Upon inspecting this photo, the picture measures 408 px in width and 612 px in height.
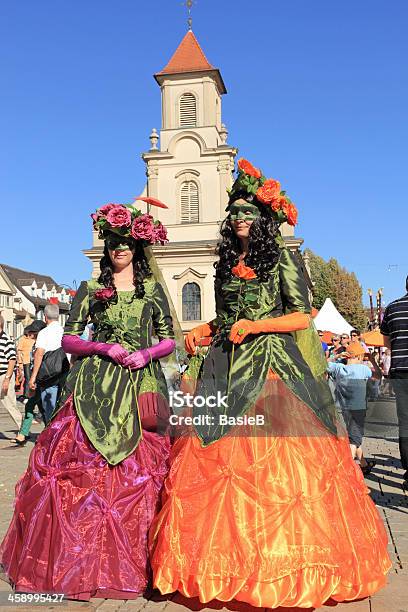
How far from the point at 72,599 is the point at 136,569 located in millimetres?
338

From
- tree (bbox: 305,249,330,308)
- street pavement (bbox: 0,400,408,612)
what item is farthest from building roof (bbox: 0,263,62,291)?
street pavement (bbox: 0,400,408,612)

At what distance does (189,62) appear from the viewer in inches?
1560

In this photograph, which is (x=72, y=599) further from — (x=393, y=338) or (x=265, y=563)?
(x=393, y=338)

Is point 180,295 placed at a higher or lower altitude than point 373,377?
higher

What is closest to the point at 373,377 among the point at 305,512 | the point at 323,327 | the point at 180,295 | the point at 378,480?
the point at 378,480

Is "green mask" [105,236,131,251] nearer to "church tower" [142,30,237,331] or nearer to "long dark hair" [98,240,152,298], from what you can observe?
"long dark hair" [98,240,152,298]

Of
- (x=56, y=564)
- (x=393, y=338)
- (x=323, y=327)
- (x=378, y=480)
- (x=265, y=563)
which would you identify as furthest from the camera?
(x=323, y=327)

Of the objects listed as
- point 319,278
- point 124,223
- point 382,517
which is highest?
point 319,278

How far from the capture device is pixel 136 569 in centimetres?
321

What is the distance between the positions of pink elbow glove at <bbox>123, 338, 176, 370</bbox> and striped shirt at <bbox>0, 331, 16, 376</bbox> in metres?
5.50

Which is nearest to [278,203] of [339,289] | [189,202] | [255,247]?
[255,247]

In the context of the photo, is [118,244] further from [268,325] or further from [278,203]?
[268,325]

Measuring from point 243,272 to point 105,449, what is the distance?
1.22 m

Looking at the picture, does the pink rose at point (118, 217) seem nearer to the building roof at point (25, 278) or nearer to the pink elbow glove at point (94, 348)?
the pink elbow glove at point (94, 348)
